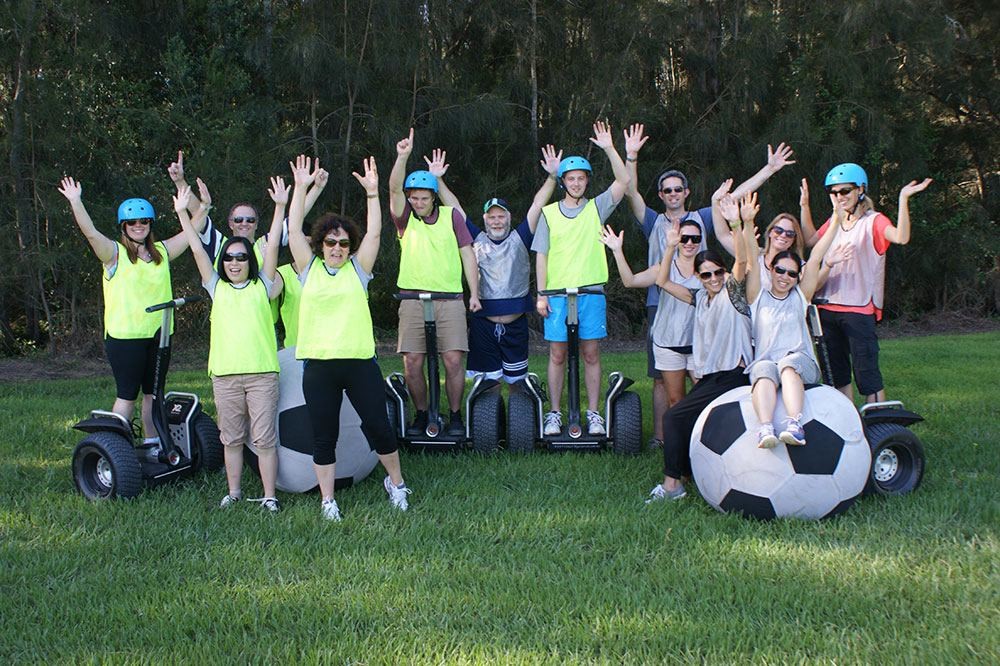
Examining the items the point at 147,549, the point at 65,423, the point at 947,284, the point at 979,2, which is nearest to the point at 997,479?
the point at 147,549

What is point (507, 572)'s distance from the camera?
14.0ft

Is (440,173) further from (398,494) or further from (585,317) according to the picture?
(398,494)

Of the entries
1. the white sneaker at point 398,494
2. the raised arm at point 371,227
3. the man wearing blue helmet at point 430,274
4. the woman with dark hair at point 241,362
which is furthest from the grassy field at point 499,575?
the raised arm at point 371,227

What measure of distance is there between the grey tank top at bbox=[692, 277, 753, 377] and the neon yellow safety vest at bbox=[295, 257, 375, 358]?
79.8 inches

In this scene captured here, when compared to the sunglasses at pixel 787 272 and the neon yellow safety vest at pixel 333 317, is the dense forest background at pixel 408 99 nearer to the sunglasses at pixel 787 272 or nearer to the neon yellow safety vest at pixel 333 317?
the neon yellow safety vest at pixel 333 317

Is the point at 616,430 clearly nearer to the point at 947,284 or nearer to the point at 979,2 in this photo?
the point at 947,284

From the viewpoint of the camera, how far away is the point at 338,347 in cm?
523

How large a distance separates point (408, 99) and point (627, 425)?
27.2ft

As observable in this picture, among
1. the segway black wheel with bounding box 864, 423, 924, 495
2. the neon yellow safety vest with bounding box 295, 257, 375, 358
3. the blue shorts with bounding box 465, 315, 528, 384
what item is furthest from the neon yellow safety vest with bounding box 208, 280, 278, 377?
the segway black wheel with bounding box 864, 423, 924, 495

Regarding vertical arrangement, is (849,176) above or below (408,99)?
below

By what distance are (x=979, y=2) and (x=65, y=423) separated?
682 inches

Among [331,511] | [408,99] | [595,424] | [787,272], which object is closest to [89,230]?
[331,511]

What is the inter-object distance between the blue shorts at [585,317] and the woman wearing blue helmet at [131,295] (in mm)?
2681

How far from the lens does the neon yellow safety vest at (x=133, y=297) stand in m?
5.91
